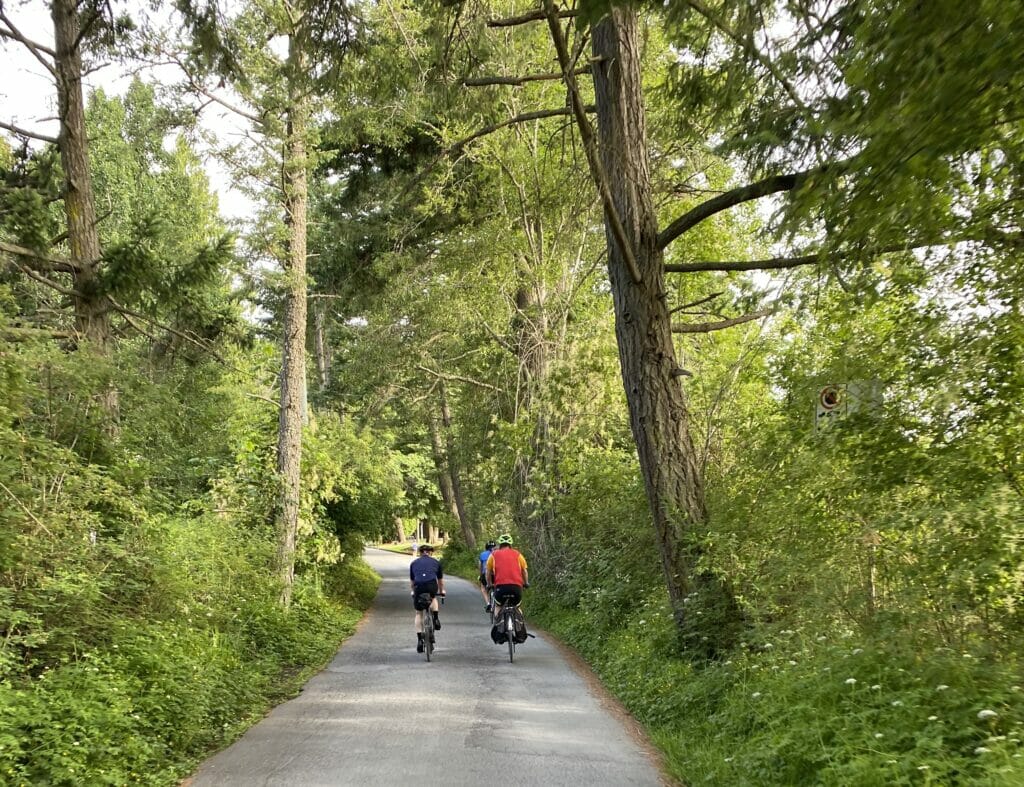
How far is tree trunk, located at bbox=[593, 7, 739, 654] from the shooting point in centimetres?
841

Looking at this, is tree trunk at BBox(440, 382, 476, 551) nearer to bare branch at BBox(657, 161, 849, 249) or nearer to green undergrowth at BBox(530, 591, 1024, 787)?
bare branch at BBox(657, 161, 849, 249)

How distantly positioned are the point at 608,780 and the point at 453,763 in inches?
46.1

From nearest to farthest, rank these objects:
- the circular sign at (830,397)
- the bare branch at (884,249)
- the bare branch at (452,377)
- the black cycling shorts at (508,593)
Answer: the bare branch at (884,249) → the circular sign at (830,397) → the black cycling shorts at (508,593) → the bare branch at (452,377)

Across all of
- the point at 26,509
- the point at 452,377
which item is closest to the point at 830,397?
the point at 26,509

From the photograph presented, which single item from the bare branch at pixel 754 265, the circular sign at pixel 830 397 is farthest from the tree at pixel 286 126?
the circular sign at pixel 830 397

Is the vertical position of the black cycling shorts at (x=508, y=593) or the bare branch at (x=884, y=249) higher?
the bare branch at (x=884, y=249)

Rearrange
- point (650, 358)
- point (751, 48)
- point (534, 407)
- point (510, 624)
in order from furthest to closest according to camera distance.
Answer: point (534, 407) < point (510, 624) < point (650, 358) < point (751, 48)

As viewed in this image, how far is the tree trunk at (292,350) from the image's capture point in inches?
543

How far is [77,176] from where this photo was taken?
10.2 m

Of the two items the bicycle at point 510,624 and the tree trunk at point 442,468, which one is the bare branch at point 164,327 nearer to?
the bicycle at point 510,624

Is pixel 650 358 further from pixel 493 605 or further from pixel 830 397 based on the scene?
pixel 493 605

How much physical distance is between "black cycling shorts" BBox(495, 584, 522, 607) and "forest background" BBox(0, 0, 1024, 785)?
1657mm

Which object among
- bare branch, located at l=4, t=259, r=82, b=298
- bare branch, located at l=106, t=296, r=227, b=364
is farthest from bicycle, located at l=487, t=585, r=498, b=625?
bare branch, located at l=4, t=259, r=82, b=298

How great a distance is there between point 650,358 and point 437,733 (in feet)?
14.3
